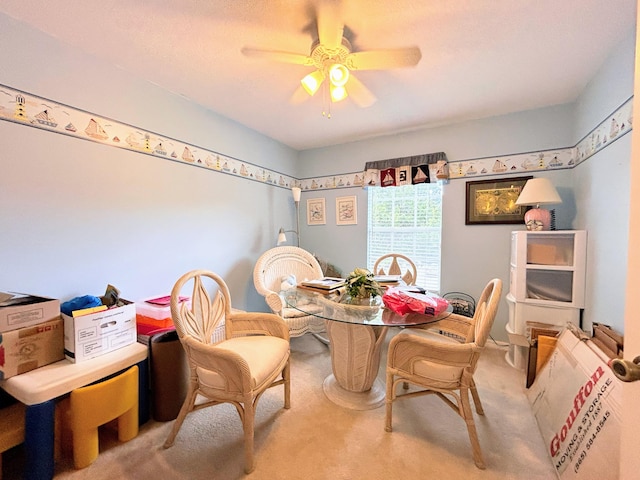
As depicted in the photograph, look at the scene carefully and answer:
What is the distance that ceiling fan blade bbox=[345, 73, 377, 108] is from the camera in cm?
196

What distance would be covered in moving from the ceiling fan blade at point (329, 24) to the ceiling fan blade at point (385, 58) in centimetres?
15

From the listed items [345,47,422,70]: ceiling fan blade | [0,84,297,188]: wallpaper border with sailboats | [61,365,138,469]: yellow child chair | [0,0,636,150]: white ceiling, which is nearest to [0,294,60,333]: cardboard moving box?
[61,365,138,469]: yellow child chair

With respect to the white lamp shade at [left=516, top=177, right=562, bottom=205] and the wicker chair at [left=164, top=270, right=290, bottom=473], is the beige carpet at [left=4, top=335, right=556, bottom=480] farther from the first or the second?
the white lamp shade at [left=516, top=177, right=562, bottom=205]

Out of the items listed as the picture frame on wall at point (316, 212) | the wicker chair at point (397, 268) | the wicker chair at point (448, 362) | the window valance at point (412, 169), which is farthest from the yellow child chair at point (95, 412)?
→ the window valance at point (412, 169)

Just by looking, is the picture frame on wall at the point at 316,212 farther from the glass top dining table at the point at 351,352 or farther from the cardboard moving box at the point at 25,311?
the cardboard moving box at the point at 25,311

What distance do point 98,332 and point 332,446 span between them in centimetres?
145

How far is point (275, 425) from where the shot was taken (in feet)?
5.37

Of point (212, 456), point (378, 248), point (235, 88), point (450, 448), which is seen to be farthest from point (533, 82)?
point (212, 456)

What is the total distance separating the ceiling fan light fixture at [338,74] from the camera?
153 centimetres

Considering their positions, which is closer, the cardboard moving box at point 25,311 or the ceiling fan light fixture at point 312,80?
the cardboard moving box at point 25,311

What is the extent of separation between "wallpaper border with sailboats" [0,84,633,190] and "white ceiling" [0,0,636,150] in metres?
0.42

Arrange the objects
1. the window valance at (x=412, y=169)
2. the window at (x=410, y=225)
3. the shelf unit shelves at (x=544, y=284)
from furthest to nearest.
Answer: the window at (x=410, y=225), the window valance at (x=412, y=169), the shelf unit shelves at (x=544, y=284)

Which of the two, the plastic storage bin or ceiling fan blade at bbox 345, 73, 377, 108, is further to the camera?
ceiling fan blade at bbox 345, 73, 377, 108

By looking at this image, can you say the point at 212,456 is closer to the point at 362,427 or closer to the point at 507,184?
→ the point at 362,427
